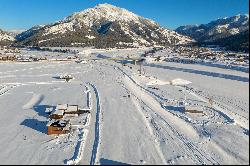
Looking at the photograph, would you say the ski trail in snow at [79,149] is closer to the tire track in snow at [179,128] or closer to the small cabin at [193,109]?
the tire track in snow at [179,128]

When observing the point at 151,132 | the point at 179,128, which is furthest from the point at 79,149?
the point at 179,128

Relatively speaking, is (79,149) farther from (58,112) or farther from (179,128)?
(58,112)

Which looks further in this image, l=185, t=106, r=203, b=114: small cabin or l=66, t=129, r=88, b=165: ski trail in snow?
l=185, t=106, r=203, b=114: small cabin

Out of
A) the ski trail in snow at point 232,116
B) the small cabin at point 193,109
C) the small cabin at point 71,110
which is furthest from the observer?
the small cabin at point 193,109

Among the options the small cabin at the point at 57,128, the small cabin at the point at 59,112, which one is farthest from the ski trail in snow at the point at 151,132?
the small cabin at the point at 59,112

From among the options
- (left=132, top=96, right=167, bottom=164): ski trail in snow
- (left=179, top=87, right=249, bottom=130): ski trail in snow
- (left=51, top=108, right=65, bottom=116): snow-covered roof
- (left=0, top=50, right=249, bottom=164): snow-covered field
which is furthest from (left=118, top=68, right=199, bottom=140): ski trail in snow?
(left=51, top=108, right=65, bottom=116): snow-covered roof

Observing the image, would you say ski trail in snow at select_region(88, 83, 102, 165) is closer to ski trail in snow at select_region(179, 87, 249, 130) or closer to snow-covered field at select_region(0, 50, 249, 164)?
snow-covered field at select_region(0, 50, 249, 164)

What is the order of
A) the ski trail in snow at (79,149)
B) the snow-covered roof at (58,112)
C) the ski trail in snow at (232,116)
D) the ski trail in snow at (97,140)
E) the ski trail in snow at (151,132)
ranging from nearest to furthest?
the ski trail in snow at (79,149) < the ski trail in snow at (97,140) < the ski trail in snow at (151,132) < the ski trail in snow at (232,116) < the snow-covered roof at (58,112)

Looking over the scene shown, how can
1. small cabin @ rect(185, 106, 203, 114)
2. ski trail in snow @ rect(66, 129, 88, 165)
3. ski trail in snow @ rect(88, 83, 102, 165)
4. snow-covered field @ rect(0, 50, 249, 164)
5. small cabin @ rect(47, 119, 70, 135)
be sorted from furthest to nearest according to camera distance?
1. small cabin @ rect(185, 106, 203, 114)
2. small cabin @ rect(47, 119, 70, 135)
3. snow-covered field @ rect(0, 50, 249, 164)
4. ski trail in snow @ rect(88, 83, 102, 165)
5. ski trail in snow @ rect(66, 129, 88, 165)
